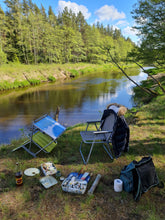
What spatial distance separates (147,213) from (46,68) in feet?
97.4

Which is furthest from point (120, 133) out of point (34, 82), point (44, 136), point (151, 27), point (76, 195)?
point (34, 82)

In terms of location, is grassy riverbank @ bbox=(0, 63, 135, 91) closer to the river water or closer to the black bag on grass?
the river water

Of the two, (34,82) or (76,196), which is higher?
(34,82)

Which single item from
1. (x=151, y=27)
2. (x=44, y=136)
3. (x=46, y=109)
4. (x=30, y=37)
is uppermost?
(x=30, y=37)

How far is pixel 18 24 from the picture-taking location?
3047 cm

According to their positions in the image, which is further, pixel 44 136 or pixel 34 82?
pixel 34 82

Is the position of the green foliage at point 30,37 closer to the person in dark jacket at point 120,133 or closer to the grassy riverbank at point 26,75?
the grassy riverbank at point 26,75

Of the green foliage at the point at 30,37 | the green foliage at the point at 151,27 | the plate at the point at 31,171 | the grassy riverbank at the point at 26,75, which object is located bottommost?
the plate at the point at 31,171

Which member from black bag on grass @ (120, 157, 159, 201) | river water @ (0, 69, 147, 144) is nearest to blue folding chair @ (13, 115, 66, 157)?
black bag on grass @ (120, 157, 159, 201)

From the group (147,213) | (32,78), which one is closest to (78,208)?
(147,213)

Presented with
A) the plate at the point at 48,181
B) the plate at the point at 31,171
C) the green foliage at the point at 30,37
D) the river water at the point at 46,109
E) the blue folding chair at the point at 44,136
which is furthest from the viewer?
the green foliage at the point at 30,37

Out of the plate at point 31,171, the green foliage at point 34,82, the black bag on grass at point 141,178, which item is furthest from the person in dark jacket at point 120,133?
the green foliage at point 34,82

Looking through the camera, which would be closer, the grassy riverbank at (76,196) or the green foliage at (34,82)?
the grassy riverbank at (76,196)

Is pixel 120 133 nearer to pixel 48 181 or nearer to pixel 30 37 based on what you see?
pixel 48 181
